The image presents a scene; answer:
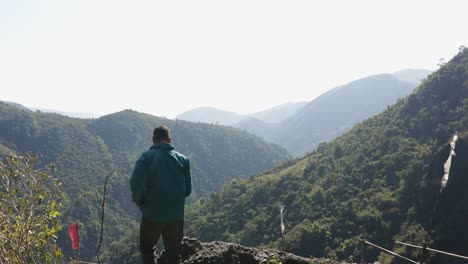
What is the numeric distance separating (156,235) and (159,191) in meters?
0.54

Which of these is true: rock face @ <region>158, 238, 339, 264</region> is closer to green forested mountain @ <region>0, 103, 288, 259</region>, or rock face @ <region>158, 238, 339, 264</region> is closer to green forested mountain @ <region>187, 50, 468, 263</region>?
green forested mountain @ <region>187, 50, 468, 263</region>

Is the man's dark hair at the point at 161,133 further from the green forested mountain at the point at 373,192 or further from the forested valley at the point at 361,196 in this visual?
the green forested mountain at the point at 373,192

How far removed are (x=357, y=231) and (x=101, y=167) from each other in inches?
4008

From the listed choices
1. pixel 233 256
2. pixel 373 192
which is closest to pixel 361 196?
pixel 373 192

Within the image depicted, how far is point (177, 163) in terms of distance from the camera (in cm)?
471

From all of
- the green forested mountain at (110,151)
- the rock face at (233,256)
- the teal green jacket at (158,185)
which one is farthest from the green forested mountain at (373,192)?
the teal green jacket at (158,185)

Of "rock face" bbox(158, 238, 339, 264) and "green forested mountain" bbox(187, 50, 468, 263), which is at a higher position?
"rock face" bbox(158, 238, 339, 264)

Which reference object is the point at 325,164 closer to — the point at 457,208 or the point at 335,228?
the point at 335,228

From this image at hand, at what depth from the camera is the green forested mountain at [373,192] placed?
53.0 meters

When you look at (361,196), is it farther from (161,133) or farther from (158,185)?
(158,185)

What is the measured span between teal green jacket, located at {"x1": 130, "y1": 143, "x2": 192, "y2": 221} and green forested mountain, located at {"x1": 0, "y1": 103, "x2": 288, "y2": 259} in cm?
8464

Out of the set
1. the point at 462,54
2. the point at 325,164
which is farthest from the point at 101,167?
the point at 462,54

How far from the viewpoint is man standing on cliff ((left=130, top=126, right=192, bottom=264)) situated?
14.7 feet

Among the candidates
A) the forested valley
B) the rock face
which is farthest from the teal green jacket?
the forested valley
